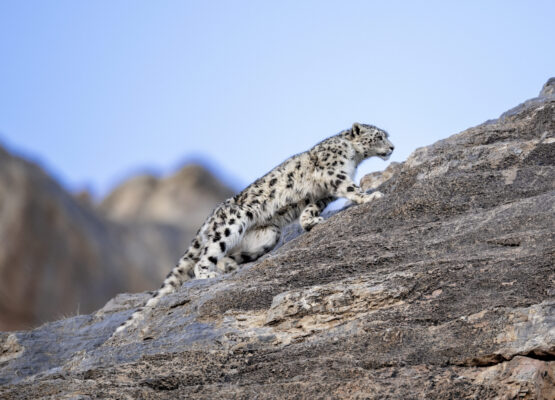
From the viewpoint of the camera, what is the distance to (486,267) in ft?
26.7

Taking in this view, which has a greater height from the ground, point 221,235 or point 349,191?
point 221,235

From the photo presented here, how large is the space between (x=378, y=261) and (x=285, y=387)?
2.44 m

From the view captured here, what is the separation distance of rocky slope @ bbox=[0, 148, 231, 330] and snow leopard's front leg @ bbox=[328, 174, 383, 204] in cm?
1661

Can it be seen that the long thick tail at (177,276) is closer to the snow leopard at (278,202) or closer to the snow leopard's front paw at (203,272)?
the snow leopard at (278,202)

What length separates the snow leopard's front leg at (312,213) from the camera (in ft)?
42.4

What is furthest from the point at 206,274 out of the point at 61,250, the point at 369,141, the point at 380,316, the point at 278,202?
the point at 61,250

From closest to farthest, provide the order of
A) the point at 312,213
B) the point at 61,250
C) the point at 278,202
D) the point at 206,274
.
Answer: the point at 206,274
the point at 312,213
the point at 278,202
the point at 61,250

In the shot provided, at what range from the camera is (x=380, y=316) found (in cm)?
803

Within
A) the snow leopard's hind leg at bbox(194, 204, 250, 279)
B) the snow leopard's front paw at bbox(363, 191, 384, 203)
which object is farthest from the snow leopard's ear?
the snow leopard's front paw at bbox(363, 191, 384, 203)

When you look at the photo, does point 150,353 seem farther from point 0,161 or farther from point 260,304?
point 0,161

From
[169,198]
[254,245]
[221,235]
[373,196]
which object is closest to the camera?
[373,196]

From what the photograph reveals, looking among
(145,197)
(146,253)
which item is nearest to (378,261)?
(146,253)

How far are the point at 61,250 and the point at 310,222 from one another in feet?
69.6

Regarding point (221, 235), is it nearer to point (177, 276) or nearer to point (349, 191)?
point (177, 276)
